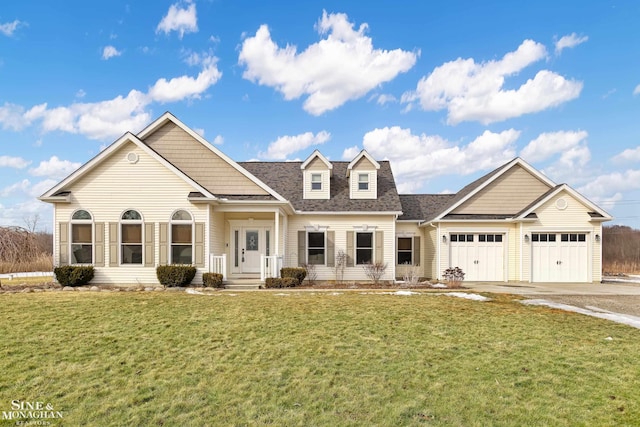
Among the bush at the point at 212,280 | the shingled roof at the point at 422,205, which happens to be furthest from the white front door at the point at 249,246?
the shingled roof at the point at 422,205

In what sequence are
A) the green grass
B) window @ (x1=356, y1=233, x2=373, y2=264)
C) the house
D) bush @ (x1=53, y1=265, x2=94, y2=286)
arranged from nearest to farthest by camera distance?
the green grass → bush @ (x1=53, y1=265, x2=94, y2=286) → the house → window @ (x1=356, y1=233, x2=373, y2=264)

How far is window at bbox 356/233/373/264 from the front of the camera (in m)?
18.0

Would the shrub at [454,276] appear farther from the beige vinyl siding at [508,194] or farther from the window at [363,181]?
the window at [363,181]

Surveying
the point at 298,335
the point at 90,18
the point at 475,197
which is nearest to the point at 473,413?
the point at 298,335

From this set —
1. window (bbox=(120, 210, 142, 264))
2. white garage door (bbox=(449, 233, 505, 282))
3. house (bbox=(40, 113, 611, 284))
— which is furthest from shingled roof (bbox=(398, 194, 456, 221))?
window (bbox=(120, 210, 142, 264))

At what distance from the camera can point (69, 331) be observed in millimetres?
7324

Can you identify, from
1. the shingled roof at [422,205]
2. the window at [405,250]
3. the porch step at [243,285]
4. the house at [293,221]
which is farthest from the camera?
the shingled roof at [422,205]

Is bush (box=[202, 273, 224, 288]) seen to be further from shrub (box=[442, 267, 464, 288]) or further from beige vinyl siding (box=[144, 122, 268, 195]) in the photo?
shrub (box=[442, 267, 464, 288])

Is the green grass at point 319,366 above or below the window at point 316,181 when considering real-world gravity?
below

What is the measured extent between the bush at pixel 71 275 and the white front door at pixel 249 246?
592 cm

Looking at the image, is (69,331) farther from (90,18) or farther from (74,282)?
(90,18)

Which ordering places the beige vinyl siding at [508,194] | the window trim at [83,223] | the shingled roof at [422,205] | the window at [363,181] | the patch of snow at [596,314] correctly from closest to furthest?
the patch of snow at [596,314] < the window trim at [83,223] < the beige vinyl siding at [508,194] < the window at [363,181] < the shingled roof at [422,205]

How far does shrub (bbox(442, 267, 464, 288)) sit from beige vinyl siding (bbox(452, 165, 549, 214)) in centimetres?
364

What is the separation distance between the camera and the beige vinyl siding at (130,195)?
14.7m
